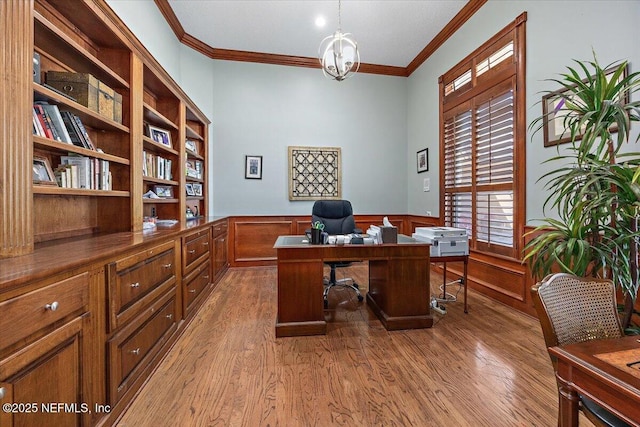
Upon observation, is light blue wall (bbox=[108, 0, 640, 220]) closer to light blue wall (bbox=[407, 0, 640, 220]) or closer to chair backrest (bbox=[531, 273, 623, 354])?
light blue wall (bbox=[407, 0, 640, 220])

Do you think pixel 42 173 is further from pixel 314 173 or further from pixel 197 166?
pixel 314 173

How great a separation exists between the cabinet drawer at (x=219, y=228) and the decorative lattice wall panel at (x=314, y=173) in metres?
1.19

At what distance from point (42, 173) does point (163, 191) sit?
1.54 meters

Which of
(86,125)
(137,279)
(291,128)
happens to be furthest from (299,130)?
(137,279)

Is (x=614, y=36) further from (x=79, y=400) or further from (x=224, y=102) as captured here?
(x=224, y=102)

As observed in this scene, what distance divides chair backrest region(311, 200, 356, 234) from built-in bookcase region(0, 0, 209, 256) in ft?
5.60

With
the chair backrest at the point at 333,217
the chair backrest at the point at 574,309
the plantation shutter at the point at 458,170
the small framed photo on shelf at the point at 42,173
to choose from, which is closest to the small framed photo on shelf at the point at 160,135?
the small framed photo on shelf at the point at 42,173

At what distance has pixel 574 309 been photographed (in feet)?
3.59

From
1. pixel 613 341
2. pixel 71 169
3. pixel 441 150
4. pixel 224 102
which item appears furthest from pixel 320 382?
pixel 224 102

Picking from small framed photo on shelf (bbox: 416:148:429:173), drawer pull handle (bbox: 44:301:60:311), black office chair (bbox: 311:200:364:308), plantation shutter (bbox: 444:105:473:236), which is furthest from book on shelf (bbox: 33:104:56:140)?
small framed photo on shelf (bbox: 416:148:429:173)

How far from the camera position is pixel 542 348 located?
83.2 inches

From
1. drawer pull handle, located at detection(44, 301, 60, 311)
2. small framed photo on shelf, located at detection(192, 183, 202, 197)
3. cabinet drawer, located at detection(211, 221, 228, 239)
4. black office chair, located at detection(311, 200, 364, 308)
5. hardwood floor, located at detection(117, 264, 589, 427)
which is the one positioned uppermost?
small framed photo on shelf, located at detection(192, 183, 202, 197)

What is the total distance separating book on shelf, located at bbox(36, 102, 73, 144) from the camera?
5.19ft

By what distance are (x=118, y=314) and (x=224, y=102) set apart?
3.95m
